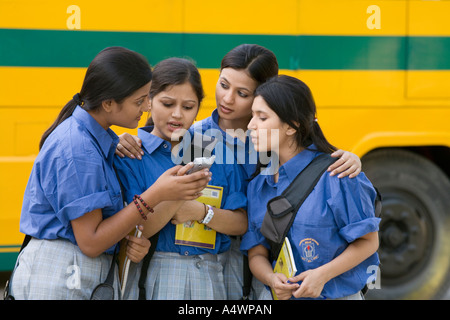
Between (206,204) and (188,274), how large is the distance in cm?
30

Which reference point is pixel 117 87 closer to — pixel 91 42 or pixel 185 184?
pixel 185 184

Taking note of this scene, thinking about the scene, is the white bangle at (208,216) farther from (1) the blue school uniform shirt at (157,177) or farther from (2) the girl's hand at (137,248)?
(2) the girl's hand at (137,248)

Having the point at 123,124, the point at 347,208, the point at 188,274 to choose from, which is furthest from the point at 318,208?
the point at 123,124

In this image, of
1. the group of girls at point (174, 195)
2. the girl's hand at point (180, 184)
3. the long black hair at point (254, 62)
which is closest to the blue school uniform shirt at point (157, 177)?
the group of girls at point (174, 195)

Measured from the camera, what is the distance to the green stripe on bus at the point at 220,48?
396 centimetres

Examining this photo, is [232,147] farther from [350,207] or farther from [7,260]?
[7,260]

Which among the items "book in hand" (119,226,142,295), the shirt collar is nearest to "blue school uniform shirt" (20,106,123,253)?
the shirt collar

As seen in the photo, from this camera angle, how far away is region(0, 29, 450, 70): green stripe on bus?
3.96 meters

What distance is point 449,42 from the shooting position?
14.6 ft

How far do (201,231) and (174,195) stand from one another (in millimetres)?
325

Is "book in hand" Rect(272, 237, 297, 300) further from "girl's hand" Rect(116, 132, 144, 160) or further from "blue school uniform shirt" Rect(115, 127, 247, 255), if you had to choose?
"girl's hand" Rect(116, 132, 144, 160)

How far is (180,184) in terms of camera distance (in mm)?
2186

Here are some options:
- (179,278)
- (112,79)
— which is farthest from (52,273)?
(112,79)

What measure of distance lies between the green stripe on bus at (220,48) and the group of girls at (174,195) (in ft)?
5.02
